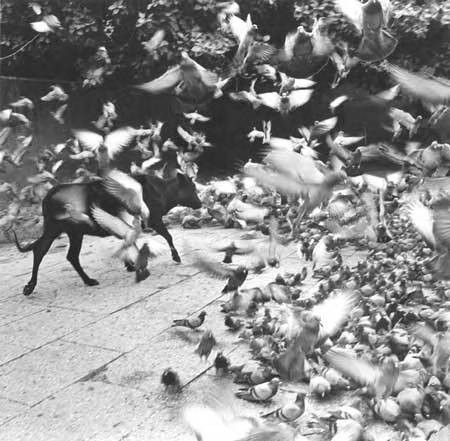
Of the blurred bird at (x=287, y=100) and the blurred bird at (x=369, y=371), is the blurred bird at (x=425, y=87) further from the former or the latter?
the blurred bird at (x=287, y=100)

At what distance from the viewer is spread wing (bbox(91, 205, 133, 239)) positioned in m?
5.51

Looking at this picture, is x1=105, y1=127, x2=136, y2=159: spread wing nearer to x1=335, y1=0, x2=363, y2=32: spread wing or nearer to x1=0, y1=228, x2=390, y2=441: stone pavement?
x1=0, y1=228, x2=390, y2=441: stone pavement

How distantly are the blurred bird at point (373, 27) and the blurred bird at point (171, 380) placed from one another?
241cm

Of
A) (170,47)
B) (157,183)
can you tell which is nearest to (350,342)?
(157,183)

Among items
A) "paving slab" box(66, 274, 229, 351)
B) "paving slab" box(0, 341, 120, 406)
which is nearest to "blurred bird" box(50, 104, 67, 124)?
"paving slab" box(66, 274, 229, 351)

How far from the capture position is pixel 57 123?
10656mm

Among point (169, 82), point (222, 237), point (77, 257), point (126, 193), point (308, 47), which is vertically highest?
point (308, 47)

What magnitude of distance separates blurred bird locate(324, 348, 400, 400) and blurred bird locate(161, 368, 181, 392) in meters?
0.82

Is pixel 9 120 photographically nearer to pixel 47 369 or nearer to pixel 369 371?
pixel 47 369

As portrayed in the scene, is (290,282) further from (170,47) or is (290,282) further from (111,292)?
(170,47)

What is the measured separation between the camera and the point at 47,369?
12.4 feet

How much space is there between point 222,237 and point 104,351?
4002 mm

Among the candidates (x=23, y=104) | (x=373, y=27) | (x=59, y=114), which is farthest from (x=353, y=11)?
(x=23, y=104)

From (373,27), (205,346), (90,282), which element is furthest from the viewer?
(90,282)
